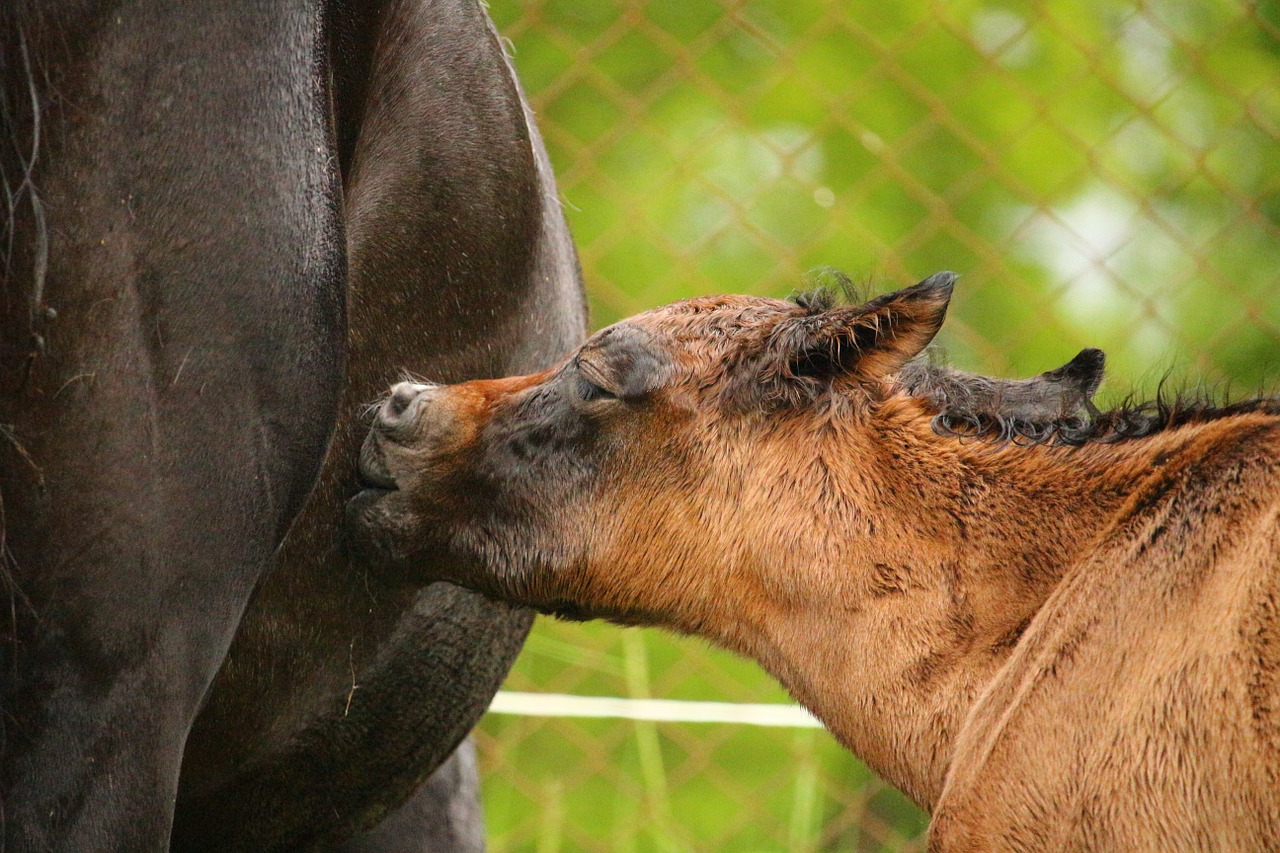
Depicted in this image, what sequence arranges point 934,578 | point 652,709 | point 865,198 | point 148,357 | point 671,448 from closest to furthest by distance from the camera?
point 148,357, point 934,578, point 671,448, point 652,709, point 865,198

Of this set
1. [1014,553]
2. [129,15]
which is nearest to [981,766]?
[1014,553]

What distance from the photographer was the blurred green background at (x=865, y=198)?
620 cm

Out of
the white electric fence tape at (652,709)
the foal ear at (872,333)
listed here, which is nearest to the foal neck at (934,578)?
the foal ear at (872,333)

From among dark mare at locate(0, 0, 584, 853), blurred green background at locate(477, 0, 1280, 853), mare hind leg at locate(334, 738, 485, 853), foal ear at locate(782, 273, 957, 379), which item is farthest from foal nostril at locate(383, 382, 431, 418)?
blurred green background at locate(477, 0, 1280, 853)

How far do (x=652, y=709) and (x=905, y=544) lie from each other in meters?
3.10

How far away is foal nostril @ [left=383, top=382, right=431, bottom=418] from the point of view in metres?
3.11

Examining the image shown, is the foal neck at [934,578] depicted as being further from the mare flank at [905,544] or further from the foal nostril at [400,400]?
the foal nostril at [400,400]

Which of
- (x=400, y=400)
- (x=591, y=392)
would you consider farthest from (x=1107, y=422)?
(x=400, y=400)

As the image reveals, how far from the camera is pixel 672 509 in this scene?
3.12 metres

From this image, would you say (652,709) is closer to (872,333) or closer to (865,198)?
(865,198)

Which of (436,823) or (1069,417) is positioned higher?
(1069,417)

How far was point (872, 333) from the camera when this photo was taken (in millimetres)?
3070

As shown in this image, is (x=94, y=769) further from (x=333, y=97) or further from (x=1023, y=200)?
(x=1023, y=200)

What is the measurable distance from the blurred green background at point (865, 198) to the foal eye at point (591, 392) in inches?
117
